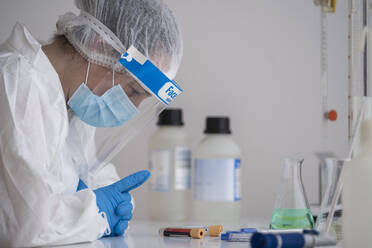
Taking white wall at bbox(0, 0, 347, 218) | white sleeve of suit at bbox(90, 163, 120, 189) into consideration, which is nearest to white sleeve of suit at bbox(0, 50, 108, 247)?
white sleeve of suit at bbox(90, 163, 120, 189)

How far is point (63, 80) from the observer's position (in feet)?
3.67

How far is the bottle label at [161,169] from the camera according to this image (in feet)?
5.00

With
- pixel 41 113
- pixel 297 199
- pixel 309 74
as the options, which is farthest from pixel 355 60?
pixel 41 113

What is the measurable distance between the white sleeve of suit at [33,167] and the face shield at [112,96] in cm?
14

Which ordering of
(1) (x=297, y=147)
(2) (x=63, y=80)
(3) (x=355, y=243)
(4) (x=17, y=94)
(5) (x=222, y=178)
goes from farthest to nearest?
(1) (x=297, y=147) → (5) (x=222, y=178) → (2) (x=63, y=80) → (4) (x=17, y=94) → (3) (x=355, y=243)

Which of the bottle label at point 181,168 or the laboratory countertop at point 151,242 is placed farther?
the bottle label at point 181,168

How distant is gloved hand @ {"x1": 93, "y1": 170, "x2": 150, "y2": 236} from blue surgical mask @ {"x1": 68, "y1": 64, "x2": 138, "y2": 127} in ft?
0.50

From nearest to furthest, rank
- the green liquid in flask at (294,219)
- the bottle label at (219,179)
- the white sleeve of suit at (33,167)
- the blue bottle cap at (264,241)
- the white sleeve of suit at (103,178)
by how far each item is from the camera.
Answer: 1. the blue bottle cap at (264,241)
2. the white sleeve of suit at (33,167)
3. the green liquid in flask at (294,219)
4. the white sleeve of suit at (103,178)
5. the bottle label at (219,179)

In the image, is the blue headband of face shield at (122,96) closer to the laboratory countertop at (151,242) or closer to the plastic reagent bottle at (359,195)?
the laboratory countertop at (151,242)

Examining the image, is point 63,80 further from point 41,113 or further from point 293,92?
point 293,92

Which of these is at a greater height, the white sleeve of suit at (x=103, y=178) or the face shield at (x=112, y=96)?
the face shield at (x=112, y=96)

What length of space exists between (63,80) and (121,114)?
17 centimetres

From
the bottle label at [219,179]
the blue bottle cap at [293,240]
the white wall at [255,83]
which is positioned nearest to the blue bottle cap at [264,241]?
the blue bottle cap at [293,240]

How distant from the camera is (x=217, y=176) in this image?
148cm
